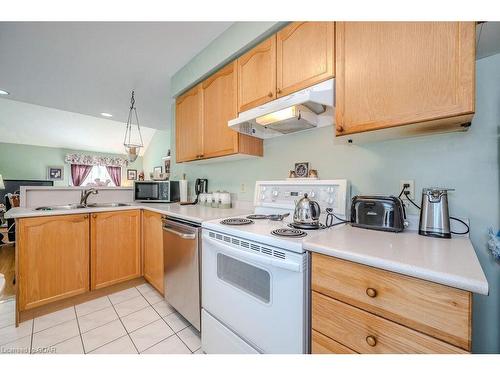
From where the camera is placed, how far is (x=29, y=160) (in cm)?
570

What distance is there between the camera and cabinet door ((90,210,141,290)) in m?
2.03

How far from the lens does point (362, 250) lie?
771 mm

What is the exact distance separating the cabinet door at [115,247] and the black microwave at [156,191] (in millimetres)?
394

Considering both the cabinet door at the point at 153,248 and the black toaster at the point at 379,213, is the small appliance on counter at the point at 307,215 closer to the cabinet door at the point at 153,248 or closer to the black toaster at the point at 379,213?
the black toaster at the point at 379,213

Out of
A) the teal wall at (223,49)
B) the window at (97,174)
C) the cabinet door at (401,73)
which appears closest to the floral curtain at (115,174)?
the window at (97,174)

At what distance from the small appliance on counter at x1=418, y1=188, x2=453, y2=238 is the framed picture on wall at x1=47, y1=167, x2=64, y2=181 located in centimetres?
819

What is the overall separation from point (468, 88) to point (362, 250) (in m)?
0.71

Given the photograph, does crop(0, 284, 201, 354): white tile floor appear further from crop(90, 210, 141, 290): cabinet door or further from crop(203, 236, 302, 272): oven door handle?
crop(203, 236, 302, 272): oven door handle

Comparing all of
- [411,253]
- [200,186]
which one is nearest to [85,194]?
[200,186]

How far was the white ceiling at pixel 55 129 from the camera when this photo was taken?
4.76 meters

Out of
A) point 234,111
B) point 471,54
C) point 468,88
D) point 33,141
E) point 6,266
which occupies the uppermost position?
point 33,141

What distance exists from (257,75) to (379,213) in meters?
1.21

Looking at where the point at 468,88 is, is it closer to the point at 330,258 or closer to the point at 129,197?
the point at 330,258
